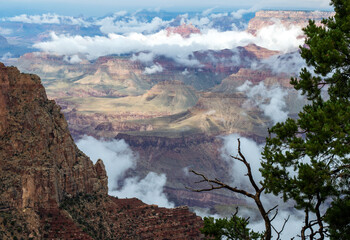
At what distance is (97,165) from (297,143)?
52.2 metres

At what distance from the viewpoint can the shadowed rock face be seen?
54375 mm

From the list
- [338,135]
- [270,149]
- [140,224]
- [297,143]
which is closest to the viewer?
[338,135]

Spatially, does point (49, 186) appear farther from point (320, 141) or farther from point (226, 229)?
point (320, 141)

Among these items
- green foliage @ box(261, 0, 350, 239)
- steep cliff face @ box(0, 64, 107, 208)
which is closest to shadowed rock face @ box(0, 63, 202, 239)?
steep cliff face @ box(0, 64, 107, 208)

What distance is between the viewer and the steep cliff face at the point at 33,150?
55.6 meters

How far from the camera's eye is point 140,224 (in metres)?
66.8

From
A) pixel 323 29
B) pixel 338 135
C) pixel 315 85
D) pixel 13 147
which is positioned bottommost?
pixel 338 135

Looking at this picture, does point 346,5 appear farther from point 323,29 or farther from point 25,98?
point 25,98

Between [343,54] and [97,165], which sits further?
[97,165]

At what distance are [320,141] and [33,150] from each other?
145 feet

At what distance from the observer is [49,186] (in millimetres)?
57312

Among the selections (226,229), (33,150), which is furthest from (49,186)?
(226,229)

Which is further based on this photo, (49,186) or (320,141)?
(49,186)

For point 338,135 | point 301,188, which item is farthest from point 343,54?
point 301,188
